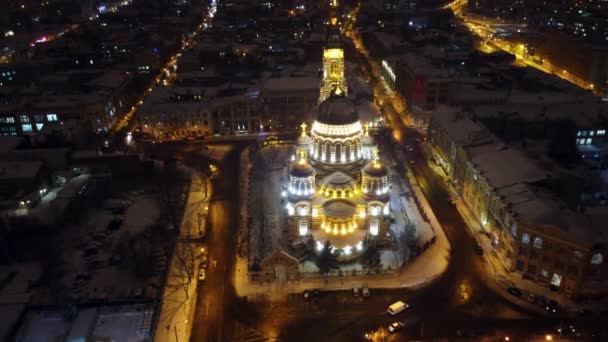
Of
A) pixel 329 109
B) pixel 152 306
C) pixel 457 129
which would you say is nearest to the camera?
pixel 152 306

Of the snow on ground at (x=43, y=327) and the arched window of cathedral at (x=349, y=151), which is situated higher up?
the arched window of cathedral at (x=349, y=151)

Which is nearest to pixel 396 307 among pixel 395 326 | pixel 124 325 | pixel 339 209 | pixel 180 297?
pixel 395 326

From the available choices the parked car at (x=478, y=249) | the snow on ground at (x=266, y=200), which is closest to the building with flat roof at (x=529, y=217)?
the parked car at (x=478, y=249)

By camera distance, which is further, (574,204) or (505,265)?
(574,204)

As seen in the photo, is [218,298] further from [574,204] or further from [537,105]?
[537,105]

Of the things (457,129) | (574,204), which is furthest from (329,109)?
(574,204)

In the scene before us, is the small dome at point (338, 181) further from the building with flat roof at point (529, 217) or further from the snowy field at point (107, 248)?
the snowy field at point (107, 248)
